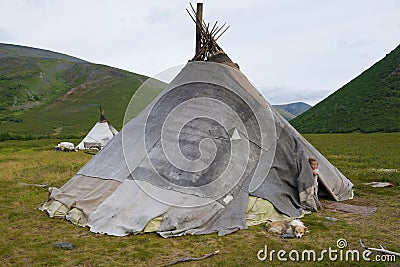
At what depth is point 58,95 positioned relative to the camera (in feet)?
322

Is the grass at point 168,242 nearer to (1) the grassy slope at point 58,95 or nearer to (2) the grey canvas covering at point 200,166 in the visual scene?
(2) the grey canvas covering at point 200,166

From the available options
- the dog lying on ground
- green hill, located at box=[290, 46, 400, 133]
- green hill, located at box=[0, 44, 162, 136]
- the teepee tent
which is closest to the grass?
the dog lying on ground

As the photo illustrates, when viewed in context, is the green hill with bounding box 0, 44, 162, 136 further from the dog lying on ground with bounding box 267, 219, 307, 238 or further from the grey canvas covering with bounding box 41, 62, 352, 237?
the dog lying on ground with bounding box 267, 219, 307, 238

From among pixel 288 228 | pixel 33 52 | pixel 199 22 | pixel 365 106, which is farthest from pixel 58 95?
pixel 288 228

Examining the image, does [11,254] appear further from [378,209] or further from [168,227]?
[378,209]

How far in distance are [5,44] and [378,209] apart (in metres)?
Result: 188

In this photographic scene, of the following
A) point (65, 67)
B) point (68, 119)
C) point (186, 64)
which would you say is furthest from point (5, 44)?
point (186, 64)

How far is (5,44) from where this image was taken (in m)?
167

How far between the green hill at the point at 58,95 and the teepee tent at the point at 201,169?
5193 centimetres

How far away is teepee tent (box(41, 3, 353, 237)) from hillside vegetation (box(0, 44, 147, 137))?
53.3 meters

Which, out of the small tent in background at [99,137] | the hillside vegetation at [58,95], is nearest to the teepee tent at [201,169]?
the small tent in background at [99,137]

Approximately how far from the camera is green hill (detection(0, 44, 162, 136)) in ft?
231

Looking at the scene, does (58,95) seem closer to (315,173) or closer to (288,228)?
(315,173)

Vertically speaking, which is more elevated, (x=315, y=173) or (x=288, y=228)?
(x=315, y=173)
